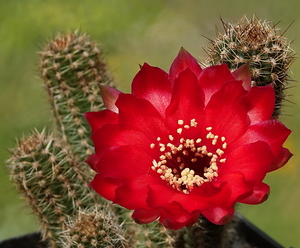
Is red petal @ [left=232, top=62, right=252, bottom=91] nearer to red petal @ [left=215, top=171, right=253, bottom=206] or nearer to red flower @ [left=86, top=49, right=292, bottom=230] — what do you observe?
red flower @ [left=86, top=49, right=292, bottom=230]

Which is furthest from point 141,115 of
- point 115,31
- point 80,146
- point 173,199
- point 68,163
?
point 115,31

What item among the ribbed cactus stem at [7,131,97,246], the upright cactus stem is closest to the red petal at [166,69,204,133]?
the upright cactus stem

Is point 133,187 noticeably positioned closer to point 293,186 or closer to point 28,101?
point 293,186

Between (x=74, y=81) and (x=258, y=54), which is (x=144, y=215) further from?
(x=74, y=81)

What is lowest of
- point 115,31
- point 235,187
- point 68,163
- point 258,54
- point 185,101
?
point 68,163

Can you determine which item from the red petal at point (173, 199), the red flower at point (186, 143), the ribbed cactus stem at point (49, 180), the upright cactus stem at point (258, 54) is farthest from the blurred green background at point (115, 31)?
the red petal at point (173, 199)

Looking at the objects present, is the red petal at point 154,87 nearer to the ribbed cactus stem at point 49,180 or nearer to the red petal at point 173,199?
the red petal at point 173,199
